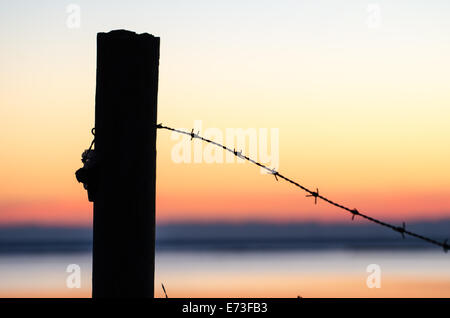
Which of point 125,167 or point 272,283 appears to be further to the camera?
point 272,283

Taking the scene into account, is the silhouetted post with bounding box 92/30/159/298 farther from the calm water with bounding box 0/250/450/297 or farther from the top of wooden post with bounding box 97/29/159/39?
the calm water with bounding box 0/250/450/297

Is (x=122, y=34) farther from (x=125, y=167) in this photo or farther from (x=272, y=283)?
→ (x=272, y=283)

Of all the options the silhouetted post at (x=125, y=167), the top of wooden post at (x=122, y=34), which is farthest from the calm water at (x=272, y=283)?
the top of wooden post at (x=122, y=34)

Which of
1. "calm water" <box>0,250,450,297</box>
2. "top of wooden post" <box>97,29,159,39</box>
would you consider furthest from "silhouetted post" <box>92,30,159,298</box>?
"calm water" <box>0,250,450,297</box>

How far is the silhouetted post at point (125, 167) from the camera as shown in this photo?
3.52 meters

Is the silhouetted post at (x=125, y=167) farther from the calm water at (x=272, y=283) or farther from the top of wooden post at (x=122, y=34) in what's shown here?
the calm water at (x=272, y=283)

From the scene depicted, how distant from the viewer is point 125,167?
354 centimetres

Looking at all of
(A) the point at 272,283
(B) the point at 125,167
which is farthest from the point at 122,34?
(A) the point at 272,283

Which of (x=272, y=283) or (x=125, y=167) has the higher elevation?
(x=272, y=283)

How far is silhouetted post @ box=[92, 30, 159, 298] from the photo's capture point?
3.52 metres

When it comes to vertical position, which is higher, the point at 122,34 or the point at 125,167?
the point at 122,34
